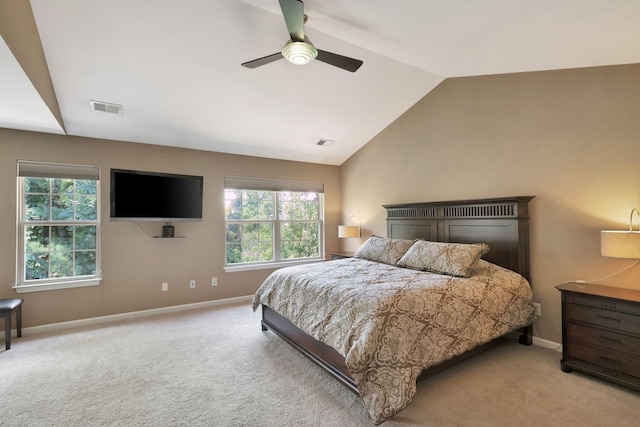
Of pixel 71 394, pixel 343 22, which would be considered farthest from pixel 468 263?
pixel 71 394

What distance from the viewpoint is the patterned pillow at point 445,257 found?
2908 mm

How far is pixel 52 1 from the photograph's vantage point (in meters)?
2.13

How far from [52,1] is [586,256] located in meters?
4.81

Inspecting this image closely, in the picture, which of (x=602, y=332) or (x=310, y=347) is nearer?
(x=602, y=332)

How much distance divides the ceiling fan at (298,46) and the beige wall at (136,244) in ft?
8.57

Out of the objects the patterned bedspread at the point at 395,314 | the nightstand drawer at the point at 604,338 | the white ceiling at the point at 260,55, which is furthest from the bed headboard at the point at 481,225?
the white ceiling at the point at 260,55

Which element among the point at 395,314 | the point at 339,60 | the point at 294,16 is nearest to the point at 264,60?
the point at 294,16

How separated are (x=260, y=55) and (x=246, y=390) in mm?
2959

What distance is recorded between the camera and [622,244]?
2.30 metres

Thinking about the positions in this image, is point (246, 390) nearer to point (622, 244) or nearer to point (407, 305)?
point (407, 305)

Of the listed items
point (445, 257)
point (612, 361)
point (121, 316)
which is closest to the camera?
point (612, 361)

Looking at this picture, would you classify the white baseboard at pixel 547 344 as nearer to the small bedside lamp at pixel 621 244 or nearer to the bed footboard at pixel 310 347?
the small bedside lamp at pixel 621 244

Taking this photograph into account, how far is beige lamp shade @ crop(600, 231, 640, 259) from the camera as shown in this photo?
226 cm

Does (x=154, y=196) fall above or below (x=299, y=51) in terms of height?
below
